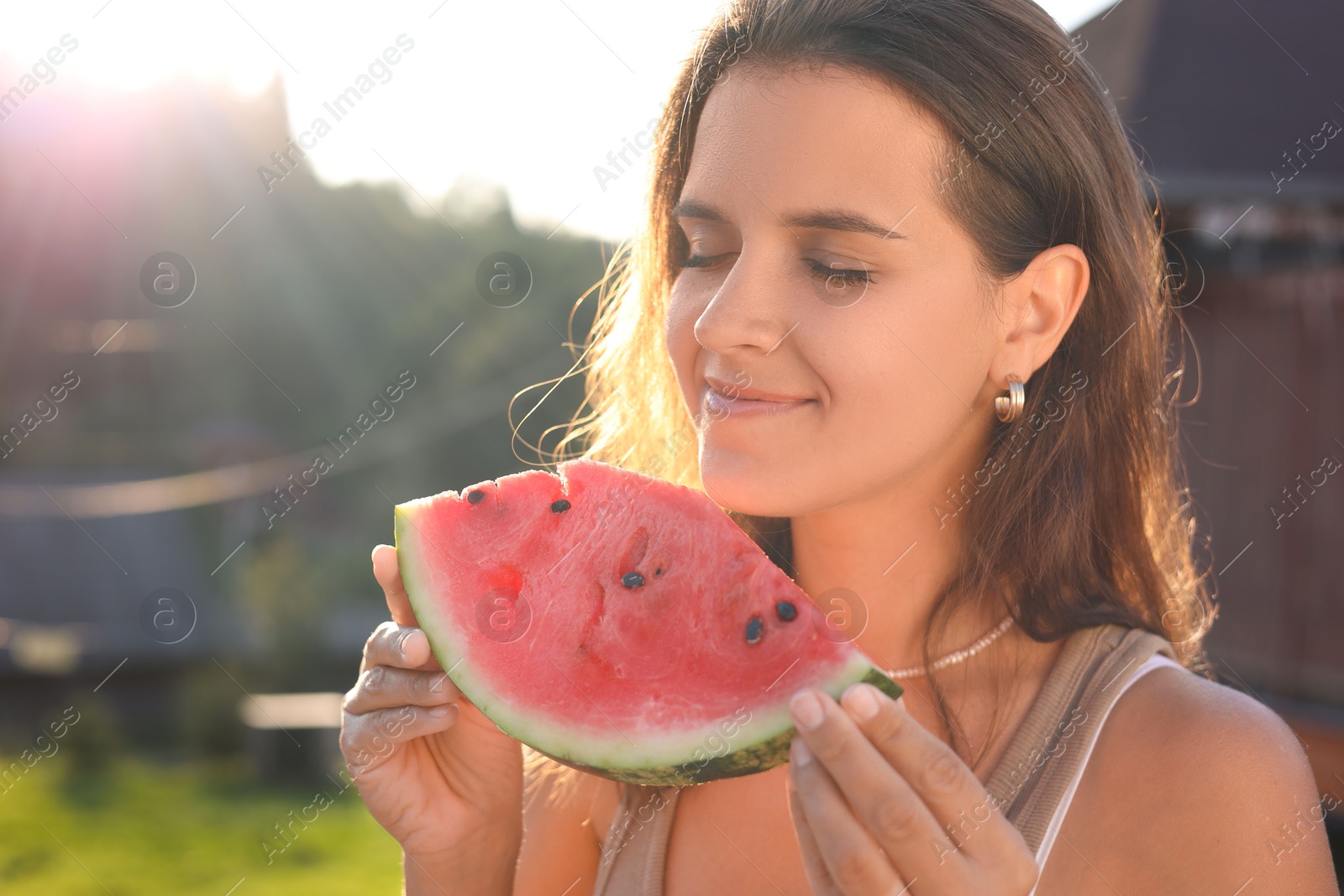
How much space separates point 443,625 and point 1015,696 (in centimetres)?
110

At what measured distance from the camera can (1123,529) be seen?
2.23 metres

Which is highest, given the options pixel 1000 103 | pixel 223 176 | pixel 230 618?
pixel 223 176

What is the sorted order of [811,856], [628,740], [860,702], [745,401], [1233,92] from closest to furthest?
[860,702] → [811,856] → [628,740] → [745,401] → [1233,92]

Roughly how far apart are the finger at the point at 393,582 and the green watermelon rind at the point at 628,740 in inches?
0.5

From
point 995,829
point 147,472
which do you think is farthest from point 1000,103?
point 147,472

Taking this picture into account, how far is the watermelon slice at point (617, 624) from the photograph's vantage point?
167 cm

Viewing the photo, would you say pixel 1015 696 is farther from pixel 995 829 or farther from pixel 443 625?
pixel 443 625

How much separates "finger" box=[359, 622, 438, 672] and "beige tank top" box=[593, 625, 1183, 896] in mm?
621

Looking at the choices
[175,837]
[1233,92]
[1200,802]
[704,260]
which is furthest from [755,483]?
[175,837]

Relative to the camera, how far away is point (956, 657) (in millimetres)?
2098

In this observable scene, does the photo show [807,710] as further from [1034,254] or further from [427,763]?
[1034,254]

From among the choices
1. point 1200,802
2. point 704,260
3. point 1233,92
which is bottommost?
point 1200,802

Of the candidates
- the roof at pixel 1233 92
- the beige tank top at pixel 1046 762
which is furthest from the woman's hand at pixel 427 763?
the roof at pixel 1233 92

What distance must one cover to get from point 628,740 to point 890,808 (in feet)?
1.66
